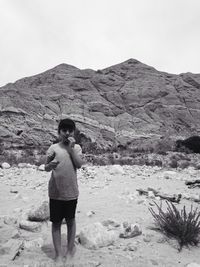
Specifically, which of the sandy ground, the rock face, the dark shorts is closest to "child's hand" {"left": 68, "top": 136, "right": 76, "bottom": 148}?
the dark shorts

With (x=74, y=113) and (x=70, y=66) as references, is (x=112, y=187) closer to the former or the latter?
(x=74, y=113)

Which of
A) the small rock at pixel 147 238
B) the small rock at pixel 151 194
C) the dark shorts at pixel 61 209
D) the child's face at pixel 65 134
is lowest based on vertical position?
the small rock at pixel 147 238

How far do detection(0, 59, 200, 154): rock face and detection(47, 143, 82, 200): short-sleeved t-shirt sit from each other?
25859 millimetres

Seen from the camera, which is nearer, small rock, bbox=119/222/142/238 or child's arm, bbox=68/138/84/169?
child's arm, bbox=68/138/84/169

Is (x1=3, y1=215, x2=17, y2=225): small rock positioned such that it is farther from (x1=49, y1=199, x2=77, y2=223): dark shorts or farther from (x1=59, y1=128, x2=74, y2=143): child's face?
(x1=59, y1=128, x2=74, y2=143): child's face

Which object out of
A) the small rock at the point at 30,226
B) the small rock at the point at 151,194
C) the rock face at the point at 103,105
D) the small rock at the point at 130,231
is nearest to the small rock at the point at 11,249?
the small rock at the point at 30,226

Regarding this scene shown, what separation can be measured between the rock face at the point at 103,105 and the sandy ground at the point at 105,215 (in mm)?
21392

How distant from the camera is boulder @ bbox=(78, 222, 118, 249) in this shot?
3.84 m

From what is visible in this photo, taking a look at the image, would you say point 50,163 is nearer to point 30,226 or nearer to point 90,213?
point 30,226

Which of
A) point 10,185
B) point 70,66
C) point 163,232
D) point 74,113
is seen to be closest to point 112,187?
point 10,185

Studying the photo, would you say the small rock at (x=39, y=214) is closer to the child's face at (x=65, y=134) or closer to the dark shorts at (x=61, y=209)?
the dark shorts at (x=61, y=209)

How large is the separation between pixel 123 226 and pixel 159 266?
1079mm

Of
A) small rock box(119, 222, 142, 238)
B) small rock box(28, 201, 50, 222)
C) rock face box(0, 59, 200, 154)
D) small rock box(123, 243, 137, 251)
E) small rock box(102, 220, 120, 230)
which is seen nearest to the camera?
small rock box(123, 243, 137, 251)

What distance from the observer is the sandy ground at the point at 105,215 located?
3480 mm
